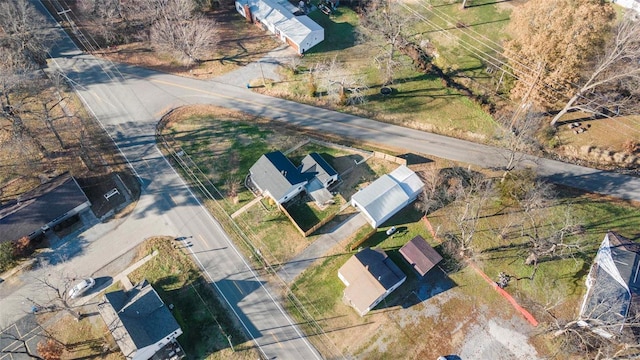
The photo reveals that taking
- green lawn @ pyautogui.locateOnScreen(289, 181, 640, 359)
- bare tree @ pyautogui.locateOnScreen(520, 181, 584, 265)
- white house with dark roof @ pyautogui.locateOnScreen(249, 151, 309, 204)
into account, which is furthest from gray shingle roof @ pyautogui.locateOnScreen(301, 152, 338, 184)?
bare tree @ pyautogui.locateOnScreen(520, 181, 584, 265)

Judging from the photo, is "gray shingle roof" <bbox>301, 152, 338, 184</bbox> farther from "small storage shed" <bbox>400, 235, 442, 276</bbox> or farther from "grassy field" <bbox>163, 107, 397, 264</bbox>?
"small storage shed" <bbox>400, 235, 442, 276</bbox>

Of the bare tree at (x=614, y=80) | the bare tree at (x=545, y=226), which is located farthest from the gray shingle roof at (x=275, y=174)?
the bare tree at (x=614, y=80)

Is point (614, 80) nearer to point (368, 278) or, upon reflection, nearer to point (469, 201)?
point (469, 201)

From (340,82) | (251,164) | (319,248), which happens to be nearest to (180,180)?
(251,164)

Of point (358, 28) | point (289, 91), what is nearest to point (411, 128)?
point (289, 91)

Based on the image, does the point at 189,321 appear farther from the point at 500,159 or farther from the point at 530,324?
the point at 500,159

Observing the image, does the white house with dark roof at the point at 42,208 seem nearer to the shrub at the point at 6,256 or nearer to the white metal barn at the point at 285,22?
the shrub at the point at 6,256
